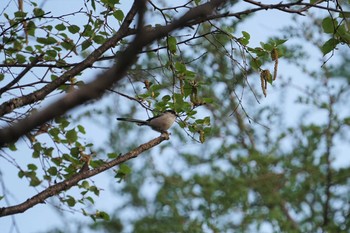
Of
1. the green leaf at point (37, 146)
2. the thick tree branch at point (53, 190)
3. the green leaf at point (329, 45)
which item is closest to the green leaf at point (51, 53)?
the green leaf at point (37, 146)

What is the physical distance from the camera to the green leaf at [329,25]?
3.16 meters

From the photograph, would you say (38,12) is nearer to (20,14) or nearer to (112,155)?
(20,14)

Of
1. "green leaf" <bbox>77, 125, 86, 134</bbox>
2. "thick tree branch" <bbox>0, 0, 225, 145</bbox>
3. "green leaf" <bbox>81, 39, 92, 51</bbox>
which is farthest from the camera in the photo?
"green leaf" <bbox>77, 125, 86, 134</bbox>

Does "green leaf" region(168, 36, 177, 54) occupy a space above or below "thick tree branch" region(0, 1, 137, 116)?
above

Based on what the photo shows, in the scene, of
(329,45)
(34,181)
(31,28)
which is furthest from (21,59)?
(329,45)

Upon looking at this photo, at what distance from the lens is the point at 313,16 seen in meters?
12.0

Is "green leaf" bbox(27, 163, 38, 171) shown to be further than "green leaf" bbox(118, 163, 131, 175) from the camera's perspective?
Yes

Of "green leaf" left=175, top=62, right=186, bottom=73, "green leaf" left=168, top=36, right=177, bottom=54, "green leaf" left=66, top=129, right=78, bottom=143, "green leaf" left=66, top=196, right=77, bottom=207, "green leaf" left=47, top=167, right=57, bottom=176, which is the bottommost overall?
"green leaf" left=66, top=196, right=77, bottom=207

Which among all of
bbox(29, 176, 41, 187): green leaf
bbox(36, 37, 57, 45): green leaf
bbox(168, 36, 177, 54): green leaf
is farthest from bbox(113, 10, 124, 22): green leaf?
bbox(29, 176, 41, 187): green leaf

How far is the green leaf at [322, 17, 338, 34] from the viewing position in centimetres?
316

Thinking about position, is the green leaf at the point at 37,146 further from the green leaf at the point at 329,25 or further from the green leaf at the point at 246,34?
the green leaf at the point at 329,25

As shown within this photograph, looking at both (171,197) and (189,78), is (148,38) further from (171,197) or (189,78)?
(171,197)

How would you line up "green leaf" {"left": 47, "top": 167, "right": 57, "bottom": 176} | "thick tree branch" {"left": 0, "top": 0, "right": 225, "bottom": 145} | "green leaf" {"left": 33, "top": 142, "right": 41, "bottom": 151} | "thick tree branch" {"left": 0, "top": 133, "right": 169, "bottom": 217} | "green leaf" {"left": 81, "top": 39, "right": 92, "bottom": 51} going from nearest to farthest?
"thick tree branch" {"left": 0, "top": 0, "right": 225, "bottom": 145} → "thick tree branch" {"left": 0, "top": 133, "right": 169, "bottom": 217} → "green leaf" {"left": 81, "top": 39, "right": 92, "bottom": 51} → "green leaf" {"left": 47, "top": 167, "right": 57, "bottom": 176} → "green leaf" {"left": 33, "top": 142, "right": 41, "bottom": 151}

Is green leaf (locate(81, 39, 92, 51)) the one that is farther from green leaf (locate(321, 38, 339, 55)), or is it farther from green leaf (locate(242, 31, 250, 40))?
green leaf (locate(321, 38, 339, 55))
